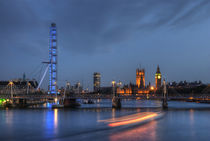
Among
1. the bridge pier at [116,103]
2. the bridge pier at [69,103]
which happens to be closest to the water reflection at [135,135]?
the bridge pier at [116,103]

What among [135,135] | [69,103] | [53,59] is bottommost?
[135,135]

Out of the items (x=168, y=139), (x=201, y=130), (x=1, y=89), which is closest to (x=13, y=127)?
(x=168, y=139)

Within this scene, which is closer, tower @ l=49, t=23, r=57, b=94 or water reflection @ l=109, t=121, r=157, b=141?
water reflection @ l=109, t=121, r=157, b=141

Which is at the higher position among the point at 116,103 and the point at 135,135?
the point at 116,103

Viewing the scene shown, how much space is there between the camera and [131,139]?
26.3 m

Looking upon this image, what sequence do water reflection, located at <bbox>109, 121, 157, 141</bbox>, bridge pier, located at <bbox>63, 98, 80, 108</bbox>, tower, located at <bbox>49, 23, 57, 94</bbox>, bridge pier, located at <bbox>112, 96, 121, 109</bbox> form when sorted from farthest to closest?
tower, located at <bbox>49, 23, 57, 94</bbox>, bridge pier, located at <bbox>63, 98, 80, 108</bbox>, bridge pier, located at <bbox>112, 96, 121, 109</bbox>, water reflection, located at <bbox>109, 121, 157, 141</bbox>

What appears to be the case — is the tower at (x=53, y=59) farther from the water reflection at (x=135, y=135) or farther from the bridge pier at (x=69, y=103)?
the water reflection at (x=135, y=135)

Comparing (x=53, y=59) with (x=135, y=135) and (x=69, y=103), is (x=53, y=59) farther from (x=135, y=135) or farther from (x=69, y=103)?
(x=135, y=135)

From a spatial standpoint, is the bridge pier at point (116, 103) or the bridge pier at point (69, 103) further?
the bridge pier at point (69, 103)

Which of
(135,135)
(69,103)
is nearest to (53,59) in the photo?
(69,103)

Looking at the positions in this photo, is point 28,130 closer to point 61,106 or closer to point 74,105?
point 61,106

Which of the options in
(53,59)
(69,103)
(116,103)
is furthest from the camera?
(53,59)

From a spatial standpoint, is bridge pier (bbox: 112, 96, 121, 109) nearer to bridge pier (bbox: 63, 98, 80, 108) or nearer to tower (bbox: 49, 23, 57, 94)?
bridge pier (bbox: 63, 98, 80, 108)

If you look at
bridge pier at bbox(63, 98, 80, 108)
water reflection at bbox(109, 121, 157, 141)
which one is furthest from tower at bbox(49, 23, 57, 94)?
water reflection at bbox(109, 121, 157, 141)
